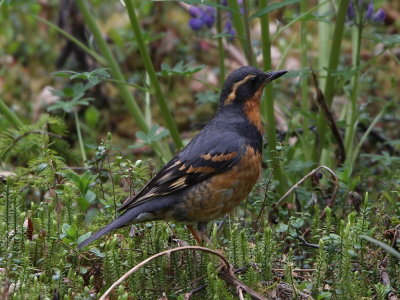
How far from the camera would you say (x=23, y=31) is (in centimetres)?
1083

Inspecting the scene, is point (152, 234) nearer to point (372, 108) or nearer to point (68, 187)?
point (68, 187)

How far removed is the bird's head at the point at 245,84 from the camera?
5297mm

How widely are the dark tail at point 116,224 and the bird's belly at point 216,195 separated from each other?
1.25 feet

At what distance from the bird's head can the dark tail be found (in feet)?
4.26

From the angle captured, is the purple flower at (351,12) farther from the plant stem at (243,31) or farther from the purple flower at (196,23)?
the purple flower at (196,23)

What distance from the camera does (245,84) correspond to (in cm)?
532

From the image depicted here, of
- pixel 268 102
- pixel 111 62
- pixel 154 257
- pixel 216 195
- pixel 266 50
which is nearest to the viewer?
pixel 154 257

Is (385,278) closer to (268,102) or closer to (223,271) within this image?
(223,271)

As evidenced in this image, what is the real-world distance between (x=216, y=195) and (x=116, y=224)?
77cm

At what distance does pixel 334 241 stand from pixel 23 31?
7.76 m

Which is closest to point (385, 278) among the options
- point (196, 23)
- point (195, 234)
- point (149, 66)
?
point (195, 234)

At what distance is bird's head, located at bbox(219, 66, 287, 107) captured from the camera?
17.4 feet

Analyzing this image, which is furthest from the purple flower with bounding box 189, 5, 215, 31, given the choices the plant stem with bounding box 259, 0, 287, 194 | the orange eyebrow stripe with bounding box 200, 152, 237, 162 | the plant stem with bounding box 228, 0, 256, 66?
the orange eyebrow stripe with bounding box 200, 152, 237, 162

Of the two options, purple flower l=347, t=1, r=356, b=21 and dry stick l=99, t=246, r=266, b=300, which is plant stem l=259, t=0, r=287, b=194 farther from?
dry stick l=99, t=246, r=266, b=300
